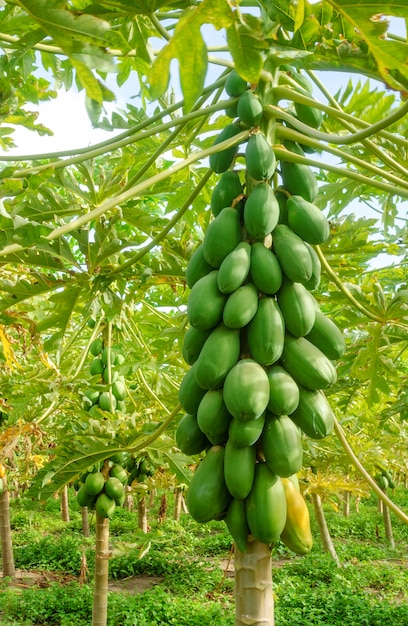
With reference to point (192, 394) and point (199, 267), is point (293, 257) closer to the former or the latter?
point (199, 267)

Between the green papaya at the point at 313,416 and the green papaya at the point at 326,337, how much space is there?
133 mm

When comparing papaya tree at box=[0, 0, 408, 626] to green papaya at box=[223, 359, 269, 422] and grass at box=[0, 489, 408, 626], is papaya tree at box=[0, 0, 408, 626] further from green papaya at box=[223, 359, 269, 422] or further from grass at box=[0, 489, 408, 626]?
grass at box=[0, 489, 408, 626]

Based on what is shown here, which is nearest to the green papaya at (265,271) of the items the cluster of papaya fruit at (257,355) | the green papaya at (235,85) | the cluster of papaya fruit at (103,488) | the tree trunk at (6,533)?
the cluster of papaya fruit at (257,355)

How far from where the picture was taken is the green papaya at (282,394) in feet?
4.35

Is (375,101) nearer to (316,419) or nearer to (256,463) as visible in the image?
(316,419)

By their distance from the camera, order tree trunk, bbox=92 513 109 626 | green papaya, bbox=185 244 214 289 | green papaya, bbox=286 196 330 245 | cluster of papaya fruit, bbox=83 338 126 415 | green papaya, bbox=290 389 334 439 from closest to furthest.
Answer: green papaya, bbox=290 389 334 439
green papaya, bbox=286 196 330 245
green papaya, bbox=185 244 214 289
tree trunk, bbox=92 513 109 626
cluster of papaya fruit, bbox=83 338 126 415

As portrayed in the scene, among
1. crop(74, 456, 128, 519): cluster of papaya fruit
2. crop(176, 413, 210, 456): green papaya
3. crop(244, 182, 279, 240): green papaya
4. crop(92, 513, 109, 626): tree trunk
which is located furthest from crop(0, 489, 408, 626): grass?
crop(244, 182, 279, 240): green papaya

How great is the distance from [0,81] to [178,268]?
3.39ft

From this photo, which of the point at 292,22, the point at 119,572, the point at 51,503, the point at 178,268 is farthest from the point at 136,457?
the point at 51,503

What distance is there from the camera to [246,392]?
49.9 inches

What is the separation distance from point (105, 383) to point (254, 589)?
10.1 ft

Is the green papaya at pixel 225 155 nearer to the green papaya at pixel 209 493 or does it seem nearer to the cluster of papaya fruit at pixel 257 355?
the cluster of papaya fruit at pixel 257 355

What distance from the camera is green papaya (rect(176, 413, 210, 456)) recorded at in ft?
4.87

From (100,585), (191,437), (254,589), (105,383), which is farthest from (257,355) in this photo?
(100,585)
